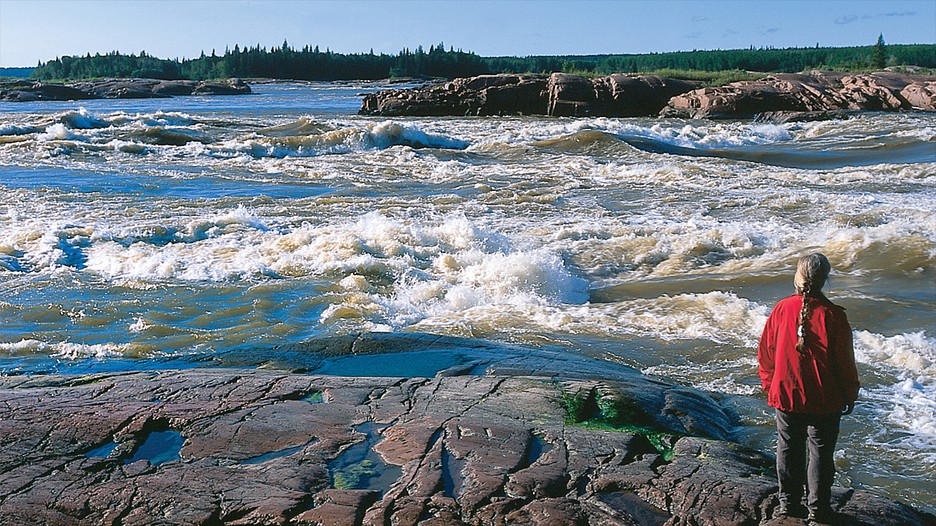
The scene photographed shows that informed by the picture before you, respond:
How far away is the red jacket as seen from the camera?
3938mm

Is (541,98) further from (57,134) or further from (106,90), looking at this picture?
(106,90)

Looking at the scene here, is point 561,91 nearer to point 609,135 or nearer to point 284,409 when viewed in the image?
point 609,135

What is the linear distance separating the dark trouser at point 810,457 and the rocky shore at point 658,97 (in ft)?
123

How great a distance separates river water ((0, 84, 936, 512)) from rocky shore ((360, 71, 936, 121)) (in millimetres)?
19431

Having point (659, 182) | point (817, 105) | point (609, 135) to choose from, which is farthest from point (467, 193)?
point (817, 105)

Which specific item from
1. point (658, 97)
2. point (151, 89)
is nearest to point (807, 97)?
point (658, 97)

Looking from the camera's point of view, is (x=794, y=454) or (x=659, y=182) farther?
(x=659, y=182)

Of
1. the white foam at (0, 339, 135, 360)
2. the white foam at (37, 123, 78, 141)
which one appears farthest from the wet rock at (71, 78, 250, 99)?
the white foam at (0, 339, 135, 360)

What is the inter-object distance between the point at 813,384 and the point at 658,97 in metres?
44.7

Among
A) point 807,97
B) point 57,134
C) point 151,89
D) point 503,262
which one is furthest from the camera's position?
point 151,89

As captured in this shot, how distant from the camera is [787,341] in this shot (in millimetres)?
4027

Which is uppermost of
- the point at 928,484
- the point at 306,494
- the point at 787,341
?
the point at 787,341

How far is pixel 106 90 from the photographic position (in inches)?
3132

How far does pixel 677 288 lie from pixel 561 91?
37.6 m
